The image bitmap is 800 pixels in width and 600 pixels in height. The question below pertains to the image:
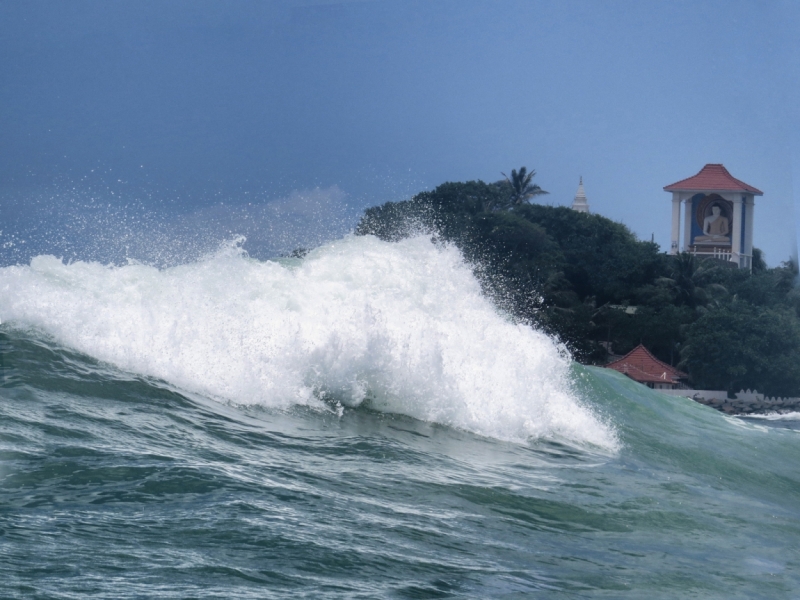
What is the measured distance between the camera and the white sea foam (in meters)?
8.82

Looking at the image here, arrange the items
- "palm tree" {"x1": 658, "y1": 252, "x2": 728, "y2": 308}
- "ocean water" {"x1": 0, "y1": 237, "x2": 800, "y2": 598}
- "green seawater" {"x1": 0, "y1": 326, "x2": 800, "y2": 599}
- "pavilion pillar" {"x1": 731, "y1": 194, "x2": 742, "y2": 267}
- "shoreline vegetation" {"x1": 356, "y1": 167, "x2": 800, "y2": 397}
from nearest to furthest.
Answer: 1. "green seawater" {"x1": 0, "y1": 326, "x2": 800, "y2": 599}
2. "ocean water" {"x1": 0, "y1": 237, "x2": 800, "y2": 598}
3. "shoreline vegetation" {"x1": 356, "y1": 167, "x2": 800, "y2": 397}
4. "palm tree" {"x1": 658, "y1": 252, "x2": 728, "y2": 308}
5. "pavilion pillar" {"x1": 731, "y1": 194, "x2": 742, "y2": 267}

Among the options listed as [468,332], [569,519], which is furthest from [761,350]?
[569,519]

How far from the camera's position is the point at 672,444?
11.1m

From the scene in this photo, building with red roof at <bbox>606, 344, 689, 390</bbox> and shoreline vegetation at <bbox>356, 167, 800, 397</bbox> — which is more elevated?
shoreline vegetation at <bbox>356, 167, 800, 397</bbox>

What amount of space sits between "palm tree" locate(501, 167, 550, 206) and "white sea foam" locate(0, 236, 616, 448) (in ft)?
188

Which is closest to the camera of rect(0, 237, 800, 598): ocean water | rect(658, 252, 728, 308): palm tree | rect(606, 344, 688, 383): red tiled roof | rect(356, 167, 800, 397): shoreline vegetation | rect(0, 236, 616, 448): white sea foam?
rect(0, 237, 800, 598): ocean water

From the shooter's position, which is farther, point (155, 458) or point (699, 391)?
point (699, 391)

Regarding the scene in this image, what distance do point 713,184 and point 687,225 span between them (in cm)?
290

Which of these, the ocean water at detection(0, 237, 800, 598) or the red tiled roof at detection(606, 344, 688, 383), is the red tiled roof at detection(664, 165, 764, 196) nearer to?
the red tiled roof at detection(606, 344, 688, 383)

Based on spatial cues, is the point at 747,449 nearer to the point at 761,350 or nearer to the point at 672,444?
the point at 672,444

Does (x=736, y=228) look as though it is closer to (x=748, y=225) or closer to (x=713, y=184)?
(x=748, y=225)

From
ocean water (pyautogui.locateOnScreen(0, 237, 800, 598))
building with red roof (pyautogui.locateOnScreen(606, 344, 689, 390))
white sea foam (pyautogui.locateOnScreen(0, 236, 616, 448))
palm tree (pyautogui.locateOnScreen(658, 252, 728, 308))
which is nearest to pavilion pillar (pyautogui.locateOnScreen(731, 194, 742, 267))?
palm tree (pyautogui.locateOnScreen(658, 252, 728, 308))

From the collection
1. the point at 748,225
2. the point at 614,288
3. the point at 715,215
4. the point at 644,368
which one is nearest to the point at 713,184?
the point at 715,215

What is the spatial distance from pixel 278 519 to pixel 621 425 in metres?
6.88
